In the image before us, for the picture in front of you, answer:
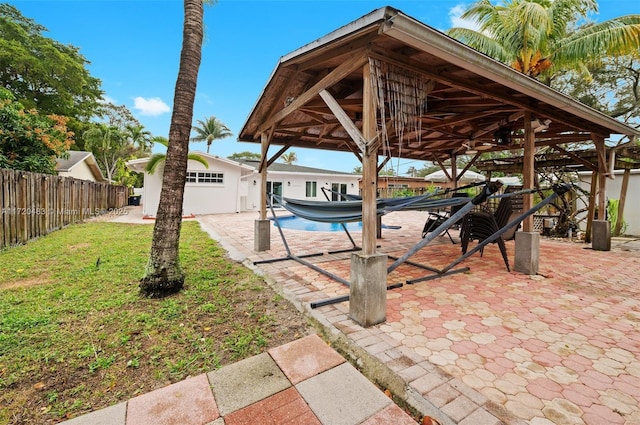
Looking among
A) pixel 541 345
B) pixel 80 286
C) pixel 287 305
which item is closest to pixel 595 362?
pixel 541 345

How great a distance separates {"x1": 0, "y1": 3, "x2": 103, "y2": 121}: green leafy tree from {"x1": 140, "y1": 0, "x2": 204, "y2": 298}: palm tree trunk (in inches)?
819

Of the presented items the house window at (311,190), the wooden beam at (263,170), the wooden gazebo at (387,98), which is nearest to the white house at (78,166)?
the wooden beam at (263,170)

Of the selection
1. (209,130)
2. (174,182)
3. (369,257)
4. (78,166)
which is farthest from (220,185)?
(209,130)

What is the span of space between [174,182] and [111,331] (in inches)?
60.5

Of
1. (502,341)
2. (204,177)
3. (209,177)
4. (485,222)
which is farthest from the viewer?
(209,177)

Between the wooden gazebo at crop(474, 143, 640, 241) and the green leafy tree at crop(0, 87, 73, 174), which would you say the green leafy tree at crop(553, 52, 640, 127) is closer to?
the wooden gazebo at crop(474, 143, 640, 241)

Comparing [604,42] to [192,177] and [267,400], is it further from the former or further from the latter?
[192,177]

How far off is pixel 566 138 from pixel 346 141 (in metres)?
4.41

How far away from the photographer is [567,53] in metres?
8.73

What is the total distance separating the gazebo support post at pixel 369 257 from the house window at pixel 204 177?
12.3 meters

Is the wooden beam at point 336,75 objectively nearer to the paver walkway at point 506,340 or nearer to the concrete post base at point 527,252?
the paver walkway at point 506,340

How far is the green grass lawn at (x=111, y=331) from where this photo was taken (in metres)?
1.67

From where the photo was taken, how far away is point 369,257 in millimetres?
2400

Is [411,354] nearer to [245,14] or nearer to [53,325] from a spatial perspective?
[53,325]
